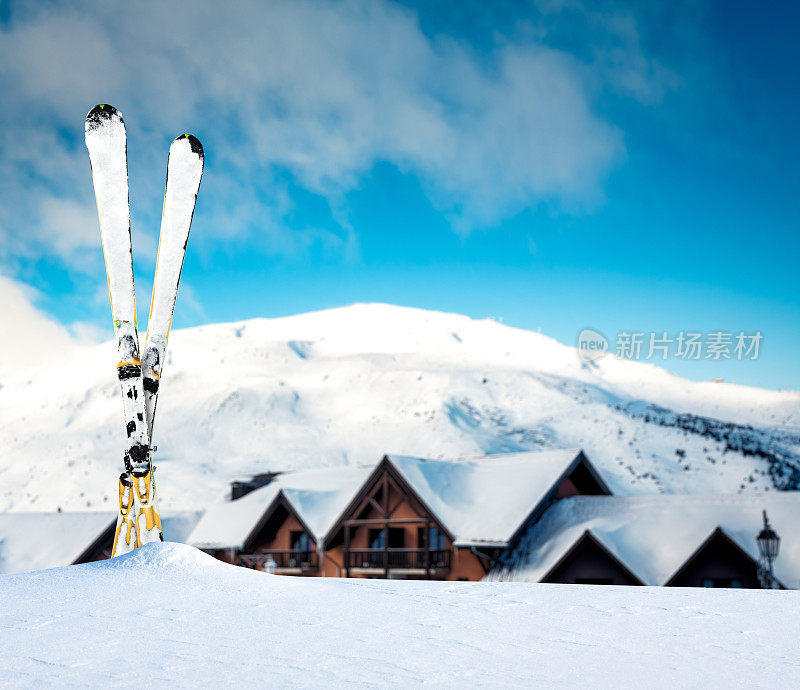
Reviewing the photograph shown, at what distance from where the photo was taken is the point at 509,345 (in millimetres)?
93250

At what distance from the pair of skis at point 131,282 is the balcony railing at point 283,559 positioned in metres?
17.7

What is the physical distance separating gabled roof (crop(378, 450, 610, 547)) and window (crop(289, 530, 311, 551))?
5540mm

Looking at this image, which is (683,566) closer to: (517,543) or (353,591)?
(517,543)

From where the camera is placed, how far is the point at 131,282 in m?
8.18

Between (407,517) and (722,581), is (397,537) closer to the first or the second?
(407,517)

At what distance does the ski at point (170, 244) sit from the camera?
8.16 meters

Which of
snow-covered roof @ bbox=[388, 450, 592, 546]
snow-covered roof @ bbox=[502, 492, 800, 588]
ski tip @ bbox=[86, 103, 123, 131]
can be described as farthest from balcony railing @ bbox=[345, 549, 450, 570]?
ski tip @ bbox=[86, 103, 123, 131]

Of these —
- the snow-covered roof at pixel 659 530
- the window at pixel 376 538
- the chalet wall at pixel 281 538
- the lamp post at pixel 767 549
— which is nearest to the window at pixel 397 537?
the window at pixel 376 538

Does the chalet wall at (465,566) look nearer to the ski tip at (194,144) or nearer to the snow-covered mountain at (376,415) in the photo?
the ski tip at (194,144)

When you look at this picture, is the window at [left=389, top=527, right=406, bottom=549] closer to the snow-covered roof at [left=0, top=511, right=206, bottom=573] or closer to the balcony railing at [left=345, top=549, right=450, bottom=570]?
the balcony railing at [left=345, top=549, right=450, bottom=570]

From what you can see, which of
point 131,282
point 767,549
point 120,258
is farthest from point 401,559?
point 120,258

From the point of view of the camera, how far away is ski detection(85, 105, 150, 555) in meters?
7.80

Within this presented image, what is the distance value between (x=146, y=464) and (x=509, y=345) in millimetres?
86759

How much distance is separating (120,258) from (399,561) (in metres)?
17.1
